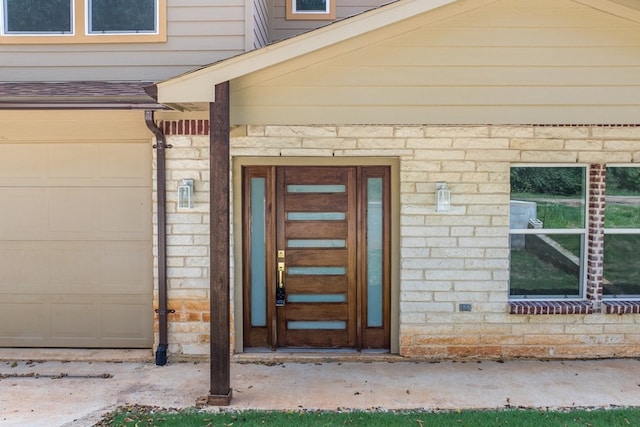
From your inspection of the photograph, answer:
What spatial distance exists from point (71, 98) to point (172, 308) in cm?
251

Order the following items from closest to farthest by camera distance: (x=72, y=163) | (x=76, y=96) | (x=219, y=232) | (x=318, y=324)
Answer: (x=219, y=232), (x=76, y=96), (x=72, y=163), (x=318, y=324)

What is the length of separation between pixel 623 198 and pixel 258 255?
4.35 metres

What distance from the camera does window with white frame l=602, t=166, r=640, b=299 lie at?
20.7 feet

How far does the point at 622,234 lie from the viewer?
6395 millimetres

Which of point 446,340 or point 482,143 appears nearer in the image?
point 482,143

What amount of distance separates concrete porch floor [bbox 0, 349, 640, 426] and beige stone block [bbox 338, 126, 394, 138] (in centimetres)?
254

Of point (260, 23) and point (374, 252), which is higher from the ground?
point (260, 23)

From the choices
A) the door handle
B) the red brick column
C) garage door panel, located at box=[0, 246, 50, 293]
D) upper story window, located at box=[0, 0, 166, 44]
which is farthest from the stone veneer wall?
garage door panel, located at box=[0, 246, 50, 293]

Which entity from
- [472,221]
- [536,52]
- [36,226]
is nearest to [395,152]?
[472,221]

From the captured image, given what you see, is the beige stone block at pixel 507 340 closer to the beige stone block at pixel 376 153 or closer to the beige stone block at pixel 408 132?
the beige stone block at pixel 376 153

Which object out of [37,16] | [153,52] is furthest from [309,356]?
[37,16]

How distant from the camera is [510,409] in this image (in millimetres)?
4828

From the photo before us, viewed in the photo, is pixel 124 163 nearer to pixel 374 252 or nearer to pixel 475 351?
pixel 374 252

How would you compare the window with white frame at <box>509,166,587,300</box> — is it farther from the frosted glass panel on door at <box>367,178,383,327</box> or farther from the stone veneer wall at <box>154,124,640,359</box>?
the frosted glass panel on door at <box>367,178,383,327</box>
